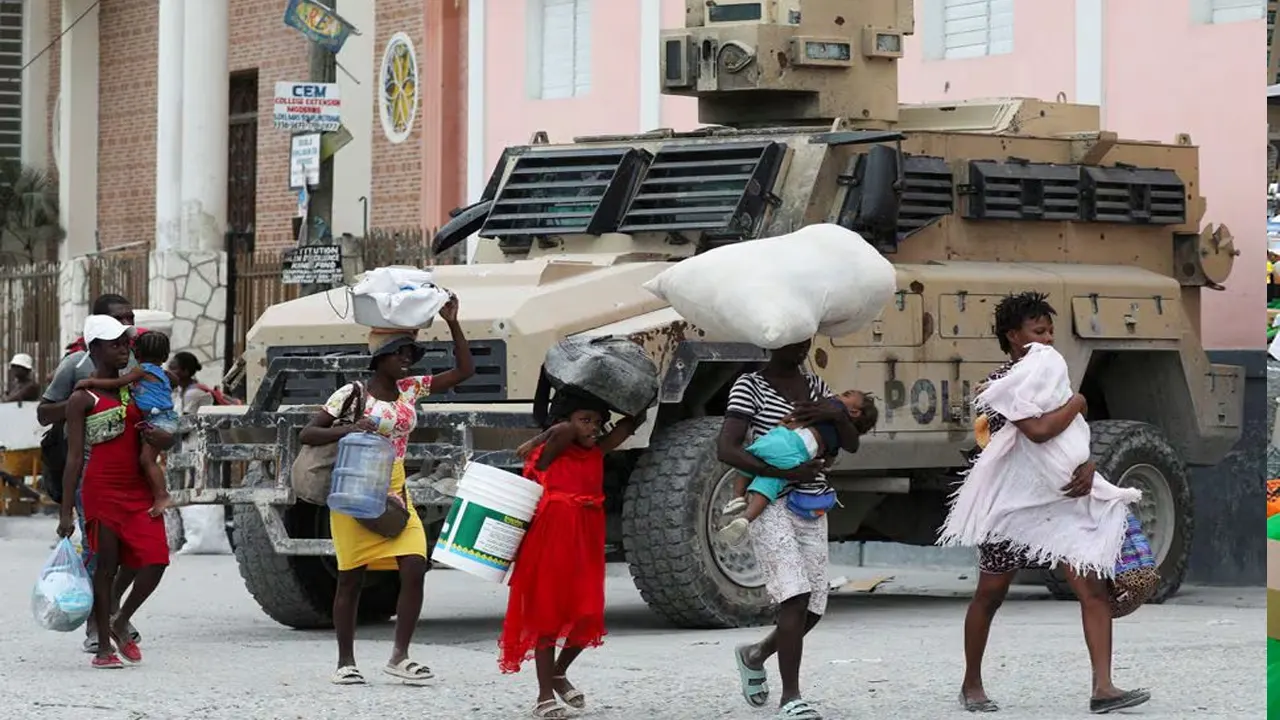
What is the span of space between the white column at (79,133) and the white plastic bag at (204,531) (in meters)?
10.8

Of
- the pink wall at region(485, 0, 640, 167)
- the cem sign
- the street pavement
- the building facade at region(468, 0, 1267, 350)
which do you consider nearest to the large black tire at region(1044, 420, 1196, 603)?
the street pavement

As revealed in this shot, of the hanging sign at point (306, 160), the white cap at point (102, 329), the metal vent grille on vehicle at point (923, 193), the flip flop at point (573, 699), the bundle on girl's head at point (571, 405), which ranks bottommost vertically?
the flip flop at point (573, 699)

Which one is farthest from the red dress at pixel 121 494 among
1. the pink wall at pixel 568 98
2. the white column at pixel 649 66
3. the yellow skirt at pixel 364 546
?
the pink wall at pixel 568 98

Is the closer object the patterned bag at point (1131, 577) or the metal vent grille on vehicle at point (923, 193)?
the patterned bag at point (1131, 577)

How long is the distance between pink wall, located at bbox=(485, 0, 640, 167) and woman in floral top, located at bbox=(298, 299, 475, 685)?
1034 cm

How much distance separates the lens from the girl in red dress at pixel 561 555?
8.17m

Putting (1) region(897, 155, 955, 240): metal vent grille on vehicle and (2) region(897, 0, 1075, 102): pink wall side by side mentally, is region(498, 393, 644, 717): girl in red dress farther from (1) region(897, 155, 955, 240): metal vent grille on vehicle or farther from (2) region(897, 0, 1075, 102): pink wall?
(2) region(897, 0, 1075, 102): pink wall

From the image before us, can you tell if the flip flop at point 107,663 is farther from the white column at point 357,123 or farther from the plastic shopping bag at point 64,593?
the white column at point 357,123

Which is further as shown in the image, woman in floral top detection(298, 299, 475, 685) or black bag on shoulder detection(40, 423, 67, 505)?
black bag on shoulder detection(40, 423, 67, 505)

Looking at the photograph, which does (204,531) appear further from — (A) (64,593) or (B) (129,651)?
(A) (64,593)

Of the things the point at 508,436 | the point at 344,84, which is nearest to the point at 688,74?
the point at 508,436

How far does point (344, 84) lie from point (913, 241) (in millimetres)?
11658

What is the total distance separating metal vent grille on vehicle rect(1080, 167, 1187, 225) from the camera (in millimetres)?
13258

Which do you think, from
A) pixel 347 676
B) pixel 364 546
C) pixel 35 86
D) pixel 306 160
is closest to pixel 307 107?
pixel 306 160
